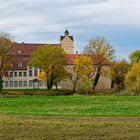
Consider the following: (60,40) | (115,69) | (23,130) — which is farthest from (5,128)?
(60,40)

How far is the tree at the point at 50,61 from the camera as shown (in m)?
112

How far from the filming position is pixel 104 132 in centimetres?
2123

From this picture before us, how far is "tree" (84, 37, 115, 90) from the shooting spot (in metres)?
120

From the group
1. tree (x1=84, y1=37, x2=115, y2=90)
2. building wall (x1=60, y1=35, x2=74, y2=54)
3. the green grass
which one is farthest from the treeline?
the green grass

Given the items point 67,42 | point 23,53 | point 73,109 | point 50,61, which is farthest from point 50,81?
point 73,109

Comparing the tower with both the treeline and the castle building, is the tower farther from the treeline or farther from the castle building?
the treeline

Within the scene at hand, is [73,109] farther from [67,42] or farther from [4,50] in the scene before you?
[67,42]

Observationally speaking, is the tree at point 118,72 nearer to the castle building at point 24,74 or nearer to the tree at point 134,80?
the castle building at point 24,74

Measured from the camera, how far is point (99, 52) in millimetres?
121125

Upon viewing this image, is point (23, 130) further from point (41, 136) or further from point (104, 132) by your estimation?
point (104, 132)

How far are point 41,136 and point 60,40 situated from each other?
15357 centimetres

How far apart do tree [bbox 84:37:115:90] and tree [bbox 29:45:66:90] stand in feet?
30.7

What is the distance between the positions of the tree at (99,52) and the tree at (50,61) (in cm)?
937

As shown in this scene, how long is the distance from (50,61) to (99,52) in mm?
14787
